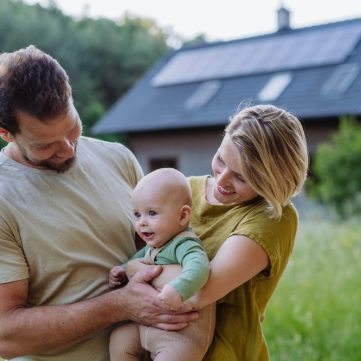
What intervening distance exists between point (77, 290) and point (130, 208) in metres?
0.36

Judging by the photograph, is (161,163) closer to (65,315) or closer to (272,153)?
(65,315)

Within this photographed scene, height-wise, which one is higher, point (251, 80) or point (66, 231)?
point (66, 231)

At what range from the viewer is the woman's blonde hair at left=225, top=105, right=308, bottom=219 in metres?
2.22

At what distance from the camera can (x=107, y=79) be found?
120 ft

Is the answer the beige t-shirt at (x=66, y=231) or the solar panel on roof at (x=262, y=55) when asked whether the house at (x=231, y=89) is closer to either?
the solar panel on roof at (x=262, y=55)

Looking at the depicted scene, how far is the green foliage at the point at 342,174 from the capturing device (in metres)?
14.3

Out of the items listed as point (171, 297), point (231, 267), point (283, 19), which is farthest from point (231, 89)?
point (171, 297)

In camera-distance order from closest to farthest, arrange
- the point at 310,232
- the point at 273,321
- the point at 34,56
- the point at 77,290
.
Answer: the point at 34,56, the point at 77,290, the point at 273,321, the point at 310,232

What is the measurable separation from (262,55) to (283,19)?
6.21ft

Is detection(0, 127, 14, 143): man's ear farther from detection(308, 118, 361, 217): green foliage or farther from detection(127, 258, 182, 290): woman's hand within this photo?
detection(308, 118, 361, 217): green foliage

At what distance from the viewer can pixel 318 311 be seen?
5992mm

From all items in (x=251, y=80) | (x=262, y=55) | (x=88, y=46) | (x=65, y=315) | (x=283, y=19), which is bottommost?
(x=88, y=46)

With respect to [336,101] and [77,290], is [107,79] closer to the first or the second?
[336,101]

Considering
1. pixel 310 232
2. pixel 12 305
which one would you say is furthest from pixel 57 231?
pixel 310 232
